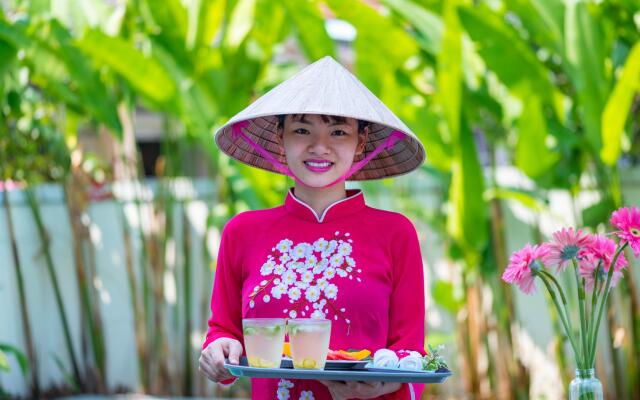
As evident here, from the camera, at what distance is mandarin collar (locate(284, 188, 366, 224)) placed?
1.88 meters

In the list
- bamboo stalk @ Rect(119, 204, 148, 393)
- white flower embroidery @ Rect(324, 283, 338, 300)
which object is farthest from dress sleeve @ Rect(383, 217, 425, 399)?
bamboo stalk @ Rect(119, 204, 148, 393)

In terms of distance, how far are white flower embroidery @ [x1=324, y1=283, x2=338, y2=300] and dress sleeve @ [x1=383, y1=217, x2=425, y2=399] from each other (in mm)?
108

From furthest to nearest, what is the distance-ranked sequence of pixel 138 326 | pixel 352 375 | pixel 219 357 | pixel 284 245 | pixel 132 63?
pixel 138 326, pixel 132 63, pixel 284 245, pixel 219 357, pixel 352 375

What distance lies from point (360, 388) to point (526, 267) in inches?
15.8

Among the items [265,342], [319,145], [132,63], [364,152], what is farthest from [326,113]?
[132,63]

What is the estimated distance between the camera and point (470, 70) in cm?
483

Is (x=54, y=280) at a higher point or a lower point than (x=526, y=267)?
higher

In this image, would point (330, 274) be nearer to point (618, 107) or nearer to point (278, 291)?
point (278, 291)

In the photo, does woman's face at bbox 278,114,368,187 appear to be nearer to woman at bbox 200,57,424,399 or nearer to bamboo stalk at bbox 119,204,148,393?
woman at bbox 200,57,424,399

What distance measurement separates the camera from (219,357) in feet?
5.77

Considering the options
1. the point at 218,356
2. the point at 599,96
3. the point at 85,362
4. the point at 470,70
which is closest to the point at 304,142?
the point at 218,356

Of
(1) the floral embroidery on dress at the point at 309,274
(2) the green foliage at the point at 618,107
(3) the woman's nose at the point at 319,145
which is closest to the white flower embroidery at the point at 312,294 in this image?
(1) the floral embroidery on dress at the point at 309,274

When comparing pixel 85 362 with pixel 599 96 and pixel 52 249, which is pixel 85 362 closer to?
pixel 52 249

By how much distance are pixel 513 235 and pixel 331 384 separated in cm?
Answer: 361
